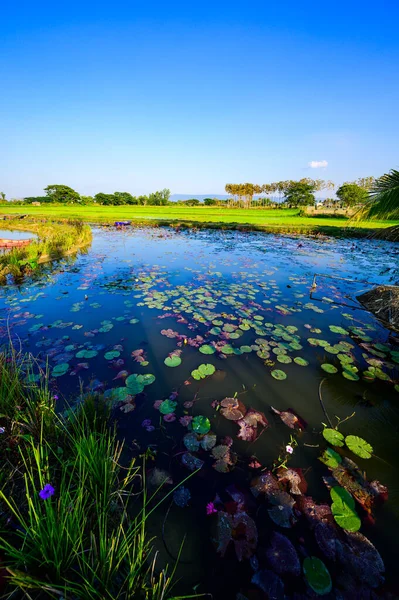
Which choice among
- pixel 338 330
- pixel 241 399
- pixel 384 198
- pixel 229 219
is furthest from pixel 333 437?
pixel 229 219

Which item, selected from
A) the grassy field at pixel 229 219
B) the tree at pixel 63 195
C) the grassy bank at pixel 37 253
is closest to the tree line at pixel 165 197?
the tree at pixel 63 195

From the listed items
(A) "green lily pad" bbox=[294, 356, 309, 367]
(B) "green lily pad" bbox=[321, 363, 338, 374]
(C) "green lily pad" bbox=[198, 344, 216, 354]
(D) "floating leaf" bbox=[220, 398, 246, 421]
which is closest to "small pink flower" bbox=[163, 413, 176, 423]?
(D) "floating leaf" bbox=[220, 398, 246, 421]

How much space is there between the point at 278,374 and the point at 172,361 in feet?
5.82

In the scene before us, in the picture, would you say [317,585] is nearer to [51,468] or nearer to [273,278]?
[51,468]

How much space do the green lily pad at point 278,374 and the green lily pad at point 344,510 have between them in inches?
63.1

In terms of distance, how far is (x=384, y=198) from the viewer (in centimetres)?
477

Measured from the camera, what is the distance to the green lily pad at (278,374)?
12.2 ft

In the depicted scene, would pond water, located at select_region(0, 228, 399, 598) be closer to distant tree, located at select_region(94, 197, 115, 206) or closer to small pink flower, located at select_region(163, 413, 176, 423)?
small pink flower, located at select_region(163, 413, 176, 423)

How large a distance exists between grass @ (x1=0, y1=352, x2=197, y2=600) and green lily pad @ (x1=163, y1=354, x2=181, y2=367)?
1372 millimetres

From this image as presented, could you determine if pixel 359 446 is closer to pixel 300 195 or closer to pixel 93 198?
pixel 300 195

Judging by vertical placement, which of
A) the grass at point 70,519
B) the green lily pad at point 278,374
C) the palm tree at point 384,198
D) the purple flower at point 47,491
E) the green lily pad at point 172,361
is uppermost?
the palm tree at point 384,198

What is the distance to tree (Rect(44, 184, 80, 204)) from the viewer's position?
73.4m

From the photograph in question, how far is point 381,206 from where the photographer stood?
16.2 feet

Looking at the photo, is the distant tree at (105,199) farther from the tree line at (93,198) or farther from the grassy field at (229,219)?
the grassy field at (229,219)
